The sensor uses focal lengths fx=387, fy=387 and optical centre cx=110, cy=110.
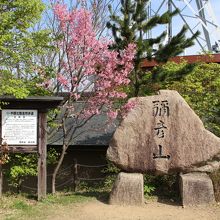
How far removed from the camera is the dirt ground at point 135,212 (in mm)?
7223

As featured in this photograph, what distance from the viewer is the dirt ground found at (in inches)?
284

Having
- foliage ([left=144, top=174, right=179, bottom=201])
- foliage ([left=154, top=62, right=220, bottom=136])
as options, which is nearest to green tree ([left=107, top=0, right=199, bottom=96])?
foliage ([left=154, top=62, right=220, bottom=136])

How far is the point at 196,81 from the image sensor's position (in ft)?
38.9

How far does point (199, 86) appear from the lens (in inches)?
447

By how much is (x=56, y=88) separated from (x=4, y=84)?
11.9 feet

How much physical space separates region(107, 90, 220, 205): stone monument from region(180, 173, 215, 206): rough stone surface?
88 millimetres

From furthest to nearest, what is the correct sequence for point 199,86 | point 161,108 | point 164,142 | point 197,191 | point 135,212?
point 199,86 → point 161,108 → point 164,142 → point 197,191 → point 135,212

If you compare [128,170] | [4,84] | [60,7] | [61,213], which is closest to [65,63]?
[60,7]

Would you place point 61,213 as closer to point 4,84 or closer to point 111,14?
point 4,84

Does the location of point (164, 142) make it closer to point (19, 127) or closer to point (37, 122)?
point (37, 122)

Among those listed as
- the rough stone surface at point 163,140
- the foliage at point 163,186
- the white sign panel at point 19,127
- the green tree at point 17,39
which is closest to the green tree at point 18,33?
the green tree at point 17,39

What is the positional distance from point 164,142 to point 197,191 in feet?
4.07

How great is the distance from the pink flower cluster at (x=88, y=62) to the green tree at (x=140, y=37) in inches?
68.4

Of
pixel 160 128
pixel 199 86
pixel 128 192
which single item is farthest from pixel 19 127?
pixel 199 86
